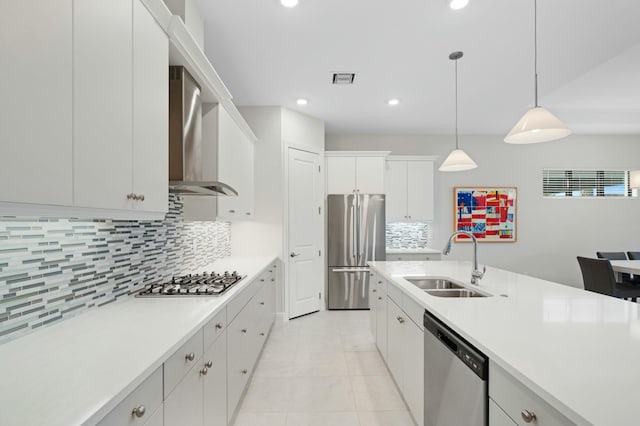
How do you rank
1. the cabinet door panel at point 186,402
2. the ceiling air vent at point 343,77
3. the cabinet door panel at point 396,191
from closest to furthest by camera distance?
the cabinet door panel at point 186,402 → the ceiling air vent at point 343,77 → the cabinet door panel at point 396,191

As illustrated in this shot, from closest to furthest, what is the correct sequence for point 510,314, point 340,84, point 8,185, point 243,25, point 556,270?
point 8,185 → point 510,314 → point 243,25 → point 340,84 → point 556,270

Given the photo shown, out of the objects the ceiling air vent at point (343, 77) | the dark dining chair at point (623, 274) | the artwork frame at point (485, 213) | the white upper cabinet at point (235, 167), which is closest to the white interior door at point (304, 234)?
the white upper cabinet at point (235, 167)

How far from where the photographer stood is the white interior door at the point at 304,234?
411 centimetres

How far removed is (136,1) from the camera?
132cm

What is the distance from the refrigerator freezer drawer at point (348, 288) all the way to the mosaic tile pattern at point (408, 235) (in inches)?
46.4

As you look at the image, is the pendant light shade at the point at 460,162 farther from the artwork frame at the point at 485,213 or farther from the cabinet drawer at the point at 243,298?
the artwork frame at the point at 485,213

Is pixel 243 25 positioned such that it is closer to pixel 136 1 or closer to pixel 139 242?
pixel 136 1

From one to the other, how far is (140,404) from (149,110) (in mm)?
1208

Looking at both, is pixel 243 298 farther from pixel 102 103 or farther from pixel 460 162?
pixel 460 162

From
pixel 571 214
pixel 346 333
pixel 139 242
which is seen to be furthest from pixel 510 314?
pixel 571 214

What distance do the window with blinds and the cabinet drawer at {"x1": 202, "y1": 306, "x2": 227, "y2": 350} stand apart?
6088 millimetres

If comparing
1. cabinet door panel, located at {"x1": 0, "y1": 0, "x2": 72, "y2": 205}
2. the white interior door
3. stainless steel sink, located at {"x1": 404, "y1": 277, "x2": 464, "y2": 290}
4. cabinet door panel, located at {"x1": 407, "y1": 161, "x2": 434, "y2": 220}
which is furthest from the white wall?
cabinet door panel, located at {"x1": 0, "y1": 0, "x2": 72, "y2": 205}

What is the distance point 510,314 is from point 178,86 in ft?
7.19

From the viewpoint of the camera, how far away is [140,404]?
902 mm
